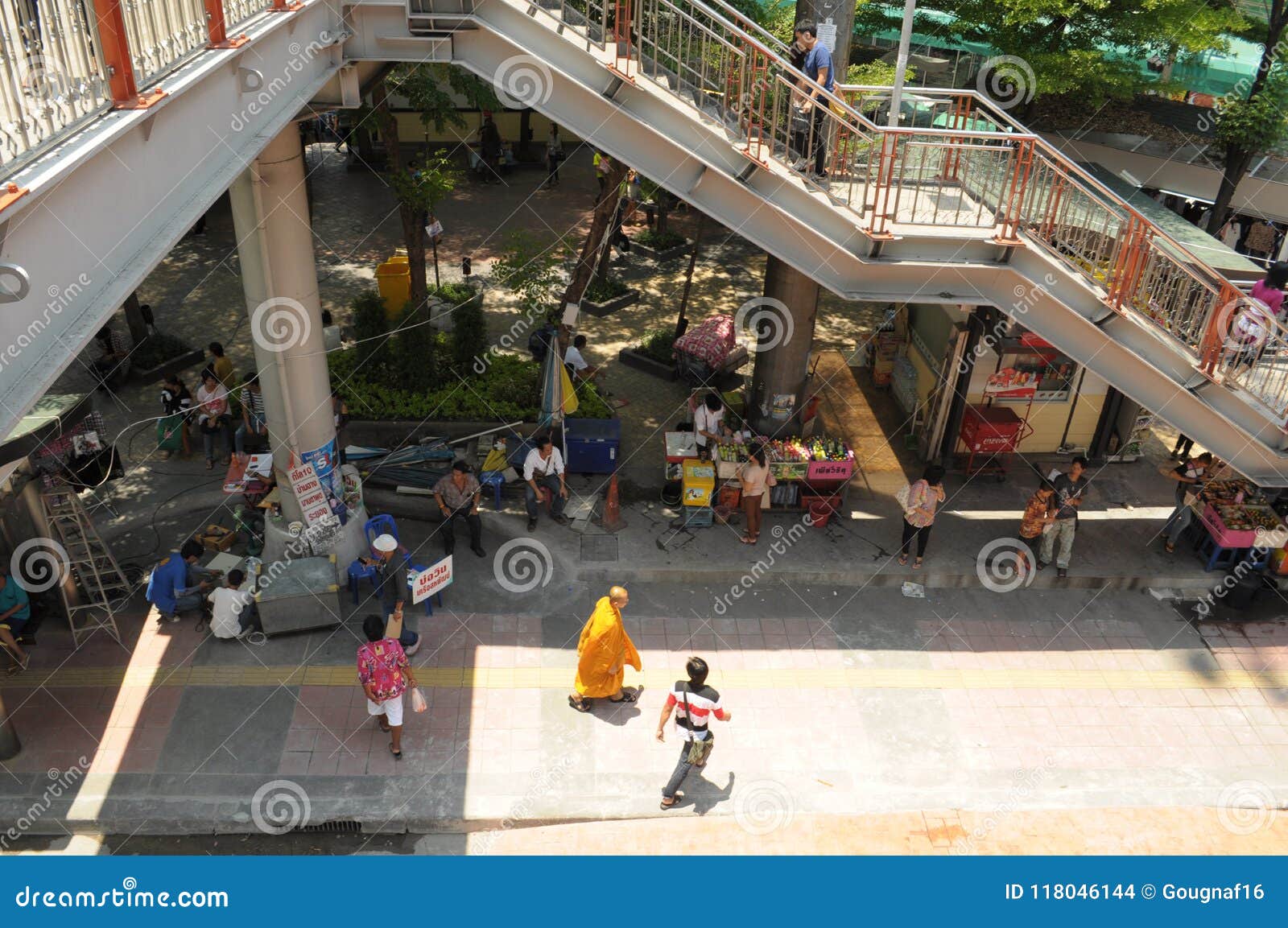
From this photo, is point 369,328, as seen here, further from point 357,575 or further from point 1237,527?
point 1237,527

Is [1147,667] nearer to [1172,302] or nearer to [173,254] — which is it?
[1172,302]

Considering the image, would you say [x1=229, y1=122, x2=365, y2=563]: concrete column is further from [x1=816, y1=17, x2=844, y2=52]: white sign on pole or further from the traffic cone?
[x1=816, y1=17, x2=844, y2=52]: white sign on pole

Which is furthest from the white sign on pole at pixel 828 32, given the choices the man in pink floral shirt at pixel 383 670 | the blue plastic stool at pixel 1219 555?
the man in pink floral shirt at pixel 383 670

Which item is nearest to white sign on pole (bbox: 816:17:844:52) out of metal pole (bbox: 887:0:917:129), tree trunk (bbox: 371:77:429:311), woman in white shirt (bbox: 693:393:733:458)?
metal pole (bbox: 887:0:917:129)

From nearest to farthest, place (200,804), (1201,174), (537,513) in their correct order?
1. (200,804)
2. (537,513)
3. (1201,174)

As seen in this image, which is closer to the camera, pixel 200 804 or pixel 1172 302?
pixel 200 804

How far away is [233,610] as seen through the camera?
35.4ft

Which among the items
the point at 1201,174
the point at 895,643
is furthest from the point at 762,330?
the point at 1201,174

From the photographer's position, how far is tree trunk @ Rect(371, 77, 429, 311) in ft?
47.5

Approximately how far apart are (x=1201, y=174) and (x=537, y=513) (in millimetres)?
15139

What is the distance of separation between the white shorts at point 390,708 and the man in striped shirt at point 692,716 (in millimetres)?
2404

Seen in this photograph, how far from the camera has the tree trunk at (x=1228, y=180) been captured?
17656 millimetres

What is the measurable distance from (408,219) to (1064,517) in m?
9.93

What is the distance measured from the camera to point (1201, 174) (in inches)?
778
